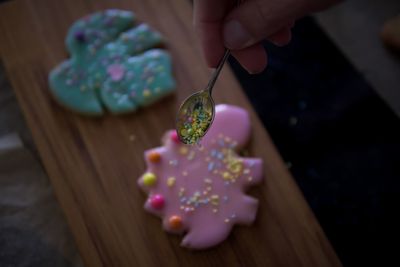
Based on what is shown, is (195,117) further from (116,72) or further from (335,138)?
(335,138)

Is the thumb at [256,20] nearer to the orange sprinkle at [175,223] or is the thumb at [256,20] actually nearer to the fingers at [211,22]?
the fingers at [211,22]

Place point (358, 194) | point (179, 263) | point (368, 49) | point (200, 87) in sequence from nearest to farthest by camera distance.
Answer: point (179, 263), point (200, 87), point (358, 194), point (368, 49)

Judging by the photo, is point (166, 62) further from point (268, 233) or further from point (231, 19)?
point (268, 233)

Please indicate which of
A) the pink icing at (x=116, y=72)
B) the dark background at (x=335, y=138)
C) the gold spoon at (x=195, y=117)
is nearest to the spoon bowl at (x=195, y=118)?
the gold spoon at (x=195, y=117)

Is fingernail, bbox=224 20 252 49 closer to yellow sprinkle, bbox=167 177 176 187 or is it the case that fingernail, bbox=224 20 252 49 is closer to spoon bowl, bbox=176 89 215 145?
spoon bowl, bbox=176 89 215 145

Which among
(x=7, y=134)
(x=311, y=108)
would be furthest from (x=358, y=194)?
(x=7, y=134)

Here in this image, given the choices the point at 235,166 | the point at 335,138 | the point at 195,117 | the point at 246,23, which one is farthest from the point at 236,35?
the point at 335,138

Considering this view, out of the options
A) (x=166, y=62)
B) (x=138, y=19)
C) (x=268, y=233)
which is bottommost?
(x=268, y=233)
